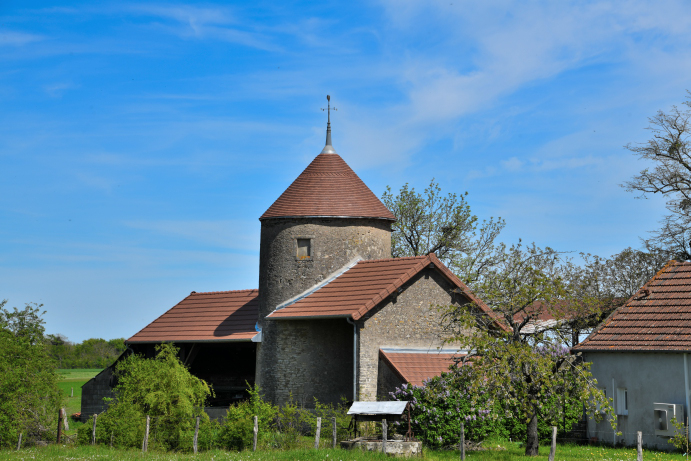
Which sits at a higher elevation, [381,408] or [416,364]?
[416,364]

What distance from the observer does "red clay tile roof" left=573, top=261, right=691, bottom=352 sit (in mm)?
20375

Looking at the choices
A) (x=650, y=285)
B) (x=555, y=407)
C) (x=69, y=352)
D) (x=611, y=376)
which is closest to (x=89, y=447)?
(x=555, y=407)

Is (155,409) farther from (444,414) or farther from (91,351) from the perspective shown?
(91,351)

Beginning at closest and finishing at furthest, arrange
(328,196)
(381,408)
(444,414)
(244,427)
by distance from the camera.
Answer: (381,408)
(244,427)
(444,414)
(328,196)

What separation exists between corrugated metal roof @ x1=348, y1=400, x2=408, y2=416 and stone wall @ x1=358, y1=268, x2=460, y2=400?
254 centimetres

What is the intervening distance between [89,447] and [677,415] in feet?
51.3

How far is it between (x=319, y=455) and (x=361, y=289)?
816 cm

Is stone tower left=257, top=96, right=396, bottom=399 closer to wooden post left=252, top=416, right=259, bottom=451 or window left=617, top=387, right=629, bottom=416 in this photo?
wooden post left=252, top=416, right=259, bottom=451

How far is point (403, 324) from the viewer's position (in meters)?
24.0

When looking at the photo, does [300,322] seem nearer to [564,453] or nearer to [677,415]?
[564,453]

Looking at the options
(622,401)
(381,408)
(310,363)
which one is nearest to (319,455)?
(381,408)

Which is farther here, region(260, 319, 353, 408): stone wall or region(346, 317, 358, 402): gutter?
region(260, 319, 353, 408): stone wall

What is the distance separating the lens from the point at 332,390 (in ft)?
81.4

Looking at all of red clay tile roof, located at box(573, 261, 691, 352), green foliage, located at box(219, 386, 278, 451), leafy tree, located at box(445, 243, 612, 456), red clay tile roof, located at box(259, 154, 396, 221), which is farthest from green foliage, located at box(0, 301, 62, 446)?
red clay tile roof, located at box(573, 261, 691, 352)
